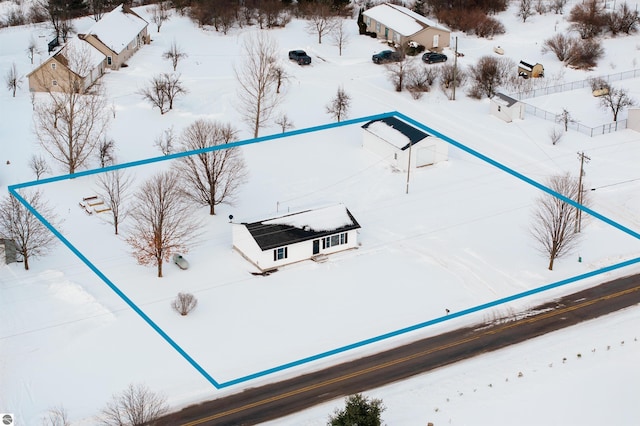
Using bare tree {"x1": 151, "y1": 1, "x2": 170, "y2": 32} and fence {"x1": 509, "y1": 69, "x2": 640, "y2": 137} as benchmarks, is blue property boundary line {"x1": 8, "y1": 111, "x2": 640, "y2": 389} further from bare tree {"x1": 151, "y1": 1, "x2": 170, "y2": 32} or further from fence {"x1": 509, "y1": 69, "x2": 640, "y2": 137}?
bare tree {"x1": 151, "y1": 1, "x2": 170, "y2": 32}

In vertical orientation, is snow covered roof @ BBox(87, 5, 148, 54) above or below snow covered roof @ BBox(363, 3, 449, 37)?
above

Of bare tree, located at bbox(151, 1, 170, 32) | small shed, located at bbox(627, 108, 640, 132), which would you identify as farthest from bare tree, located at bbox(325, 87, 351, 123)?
bare tree, located at bbox(151, 1, 170, 32)

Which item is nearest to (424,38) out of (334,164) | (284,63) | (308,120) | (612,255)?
(284,63)

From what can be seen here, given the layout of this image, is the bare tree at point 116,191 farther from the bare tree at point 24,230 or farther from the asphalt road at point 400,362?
the asphalt road at point 400,362

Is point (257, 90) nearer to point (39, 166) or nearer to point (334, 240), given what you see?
point (39, 166)

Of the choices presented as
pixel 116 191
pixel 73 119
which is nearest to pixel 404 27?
pixel 73 119

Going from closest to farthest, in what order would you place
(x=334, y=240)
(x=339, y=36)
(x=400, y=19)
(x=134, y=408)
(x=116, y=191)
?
(x=134, y=408) → (x=334, y=240) → (x=116, y=191) → (x=400, y=19) → (x=339, y=36)
